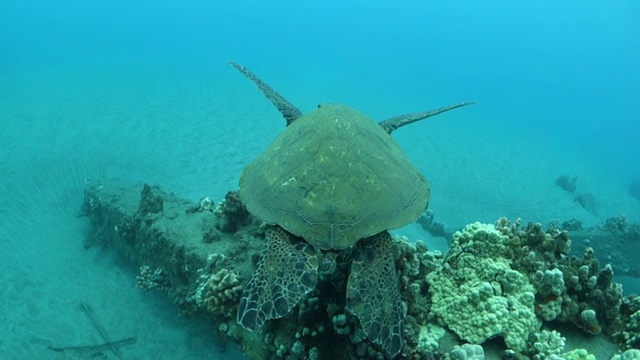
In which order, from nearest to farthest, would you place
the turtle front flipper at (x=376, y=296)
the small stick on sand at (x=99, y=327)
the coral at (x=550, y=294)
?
the turtle front flipper at (x=376, y=296) → the coral at (x=550, y=294) → the small stick on sand at (x=99, y=327)

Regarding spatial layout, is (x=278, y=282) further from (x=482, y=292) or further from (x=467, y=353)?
(x=482, y=292)

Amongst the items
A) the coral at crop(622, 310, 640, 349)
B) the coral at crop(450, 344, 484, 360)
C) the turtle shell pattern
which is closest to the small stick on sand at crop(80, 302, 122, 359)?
the turtle shell pattern

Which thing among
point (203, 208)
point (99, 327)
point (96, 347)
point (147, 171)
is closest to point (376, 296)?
point (203, 208)

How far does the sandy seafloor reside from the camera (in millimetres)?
6603

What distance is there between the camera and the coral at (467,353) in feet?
9.72

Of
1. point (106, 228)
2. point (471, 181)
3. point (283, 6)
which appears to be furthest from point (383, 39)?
point (106, 228)

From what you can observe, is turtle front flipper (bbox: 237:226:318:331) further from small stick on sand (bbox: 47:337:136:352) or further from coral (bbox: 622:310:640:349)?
small stick on sand (bbox: 47:337:136:352)

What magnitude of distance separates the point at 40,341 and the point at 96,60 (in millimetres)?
31683

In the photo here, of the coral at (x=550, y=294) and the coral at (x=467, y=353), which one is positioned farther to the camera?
the coral at (x=550, y=294)

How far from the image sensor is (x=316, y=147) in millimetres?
3578

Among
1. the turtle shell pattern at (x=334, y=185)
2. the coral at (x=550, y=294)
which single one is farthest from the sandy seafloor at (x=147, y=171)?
the coral at (x=550, y=294)

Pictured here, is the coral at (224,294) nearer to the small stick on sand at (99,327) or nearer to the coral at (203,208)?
the coral at (203,208)

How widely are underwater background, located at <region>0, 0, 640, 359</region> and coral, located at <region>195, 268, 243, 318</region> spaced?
6.60 feet

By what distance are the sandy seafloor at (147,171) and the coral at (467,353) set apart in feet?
12.8
